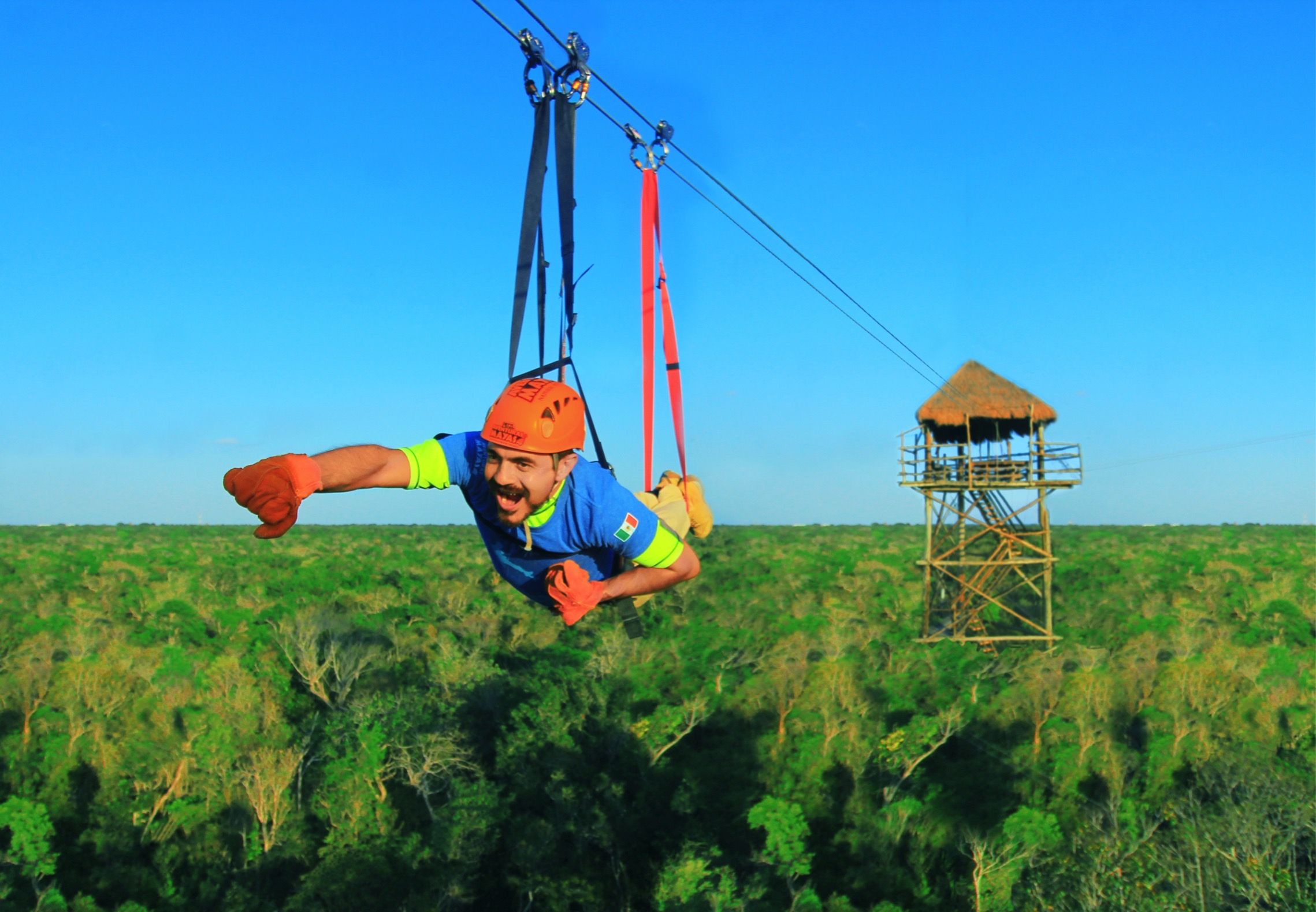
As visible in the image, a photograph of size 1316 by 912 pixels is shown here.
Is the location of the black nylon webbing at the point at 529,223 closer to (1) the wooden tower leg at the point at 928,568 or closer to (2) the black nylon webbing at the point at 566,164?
(2) the black nylon webbing at the point at 566,164

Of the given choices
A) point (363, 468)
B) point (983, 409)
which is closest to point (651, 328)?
point (363, 468)

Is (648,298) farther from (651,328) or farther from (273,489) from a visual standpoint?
(273,489)

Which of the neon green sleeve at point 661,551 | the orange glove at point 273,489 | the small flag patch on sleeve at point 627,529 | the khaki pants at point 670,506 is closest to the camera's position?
the orange glove at point 273,489

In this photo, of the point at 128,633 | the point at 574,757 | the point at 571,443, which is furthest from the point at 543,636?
the point at 571,443

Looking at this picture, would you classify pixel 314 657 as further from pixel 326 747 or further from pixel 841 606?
pixel 841 606

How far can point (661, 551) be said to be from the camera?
13.0 ft

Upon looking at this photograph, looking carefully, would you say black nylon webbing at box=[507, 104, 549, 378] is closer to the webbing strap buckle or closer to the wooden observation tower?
the webbing strap buckle

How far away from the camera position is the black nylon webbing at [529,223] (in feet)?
13.0

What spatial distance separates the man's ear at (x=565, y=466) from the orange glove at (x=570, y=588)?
0.32 meters

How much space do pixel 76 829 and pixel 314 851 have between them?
7451mm

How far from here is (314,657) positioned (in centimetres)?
3525

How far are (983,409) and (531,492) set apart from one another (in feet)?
72.6

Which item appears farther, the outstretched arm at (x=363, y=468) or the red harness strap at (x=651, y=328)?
the red harness strap at (x=651, y=328)

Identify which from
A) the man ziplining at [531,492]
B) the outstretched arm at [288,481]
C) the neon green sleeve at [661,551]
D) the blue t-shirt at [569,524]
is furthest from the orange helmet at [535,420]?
the neon green sleeve at [661,551]
